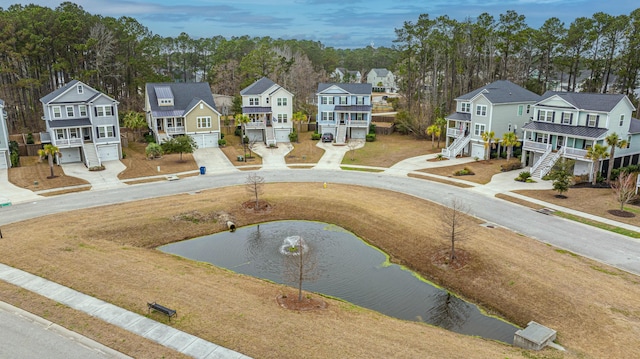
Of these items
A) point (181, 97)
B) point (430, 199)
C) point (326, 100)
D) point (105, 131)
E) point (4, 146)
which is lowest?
point (430, 199)

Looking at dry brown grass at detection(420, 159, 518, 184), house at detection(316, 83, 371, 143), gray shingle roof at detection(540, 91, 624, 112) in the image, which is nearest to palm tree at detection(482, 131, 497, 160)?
dry brown grass at detection(420, 159, 518, 184)

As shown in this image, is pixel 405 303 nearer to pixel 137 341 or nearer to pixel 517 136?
pixel 137 341

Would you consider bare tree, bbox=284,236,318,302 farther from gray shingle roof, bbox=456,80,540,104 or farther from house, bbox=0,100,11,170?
house, bbox=0,100,11,170

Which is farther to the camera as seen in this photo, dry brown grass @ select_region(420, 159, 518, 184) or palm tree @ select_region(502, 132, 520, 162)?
palm tree @ select_region(502, 132, 520, 162)

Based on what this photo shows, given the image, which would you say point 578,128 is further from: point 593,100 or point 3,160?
point 3,160

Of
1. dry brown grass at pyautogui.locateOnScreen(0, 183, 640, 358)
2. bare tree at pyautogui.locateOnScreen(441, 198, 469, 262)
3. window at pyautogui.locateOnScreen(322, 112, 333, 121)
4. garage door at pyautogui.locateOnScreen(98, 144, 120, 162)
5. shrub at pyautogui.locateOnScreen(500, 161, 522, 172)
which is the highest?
window at pyautogui.locateOnScreen(322, 112, 333, 121)

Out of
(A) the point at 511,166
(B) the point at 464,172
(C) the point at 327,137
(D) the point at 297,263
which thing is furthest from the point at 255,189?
(C) the point at 327,137

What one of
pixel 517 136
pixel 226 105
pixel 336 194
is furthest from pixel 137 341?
pixel 226 105
